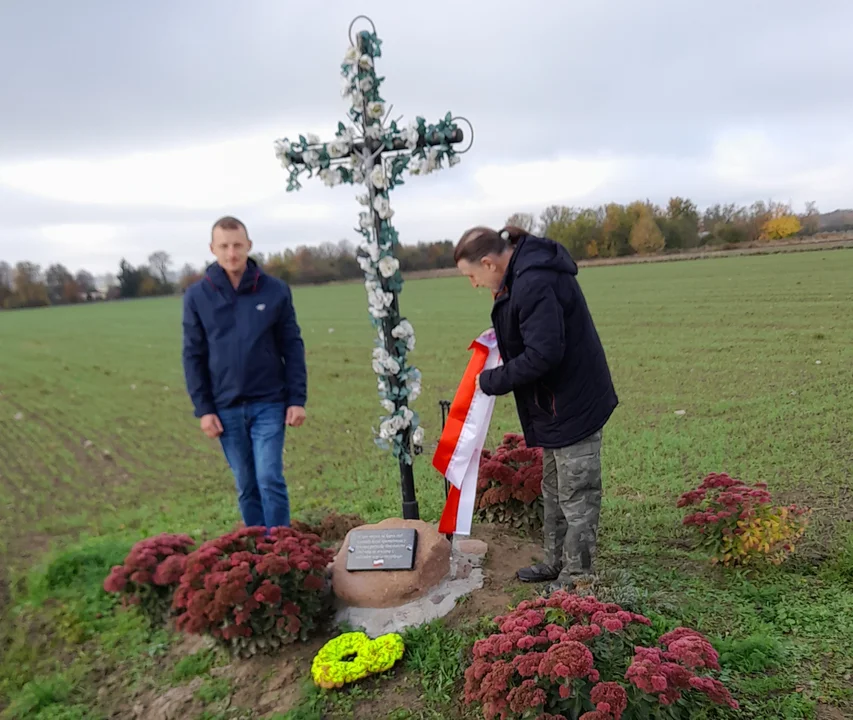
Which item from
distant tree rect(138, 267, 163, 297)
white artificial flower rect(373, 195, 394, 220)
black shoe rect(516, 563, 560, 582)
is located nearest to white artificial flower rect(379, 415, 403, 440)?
black shoe rect(516, 563, 560, 582)

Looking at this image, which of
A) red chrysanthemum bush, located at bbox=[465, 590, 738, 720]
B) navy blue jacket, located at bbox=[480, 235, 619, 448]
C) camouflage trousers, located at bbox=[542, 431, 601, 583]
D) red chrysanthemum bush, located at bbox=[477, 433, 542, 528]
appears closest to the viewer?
red chrysanthemum bush, located at bbox=[465, 590, 738, 720]

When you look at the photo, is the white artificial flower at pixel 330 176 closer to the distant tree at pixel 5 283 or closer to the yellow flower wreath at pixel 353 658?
the yellow flower wreath at pixel 353 658

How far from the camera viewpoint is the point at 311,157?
12.9ft

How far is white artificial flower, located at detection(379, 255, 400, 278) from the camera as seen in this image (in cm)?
391

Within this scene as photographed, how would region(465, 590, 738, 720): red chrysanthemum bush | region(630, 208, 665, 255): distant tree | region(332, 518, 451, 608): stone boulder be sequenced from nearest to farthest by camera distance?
1. region(465, 590, 738, 720): red chrysanthemum bush
2. region(332, 518, 451, 608): stone boulder
3. region(630, 208, 665, 255): distant tree

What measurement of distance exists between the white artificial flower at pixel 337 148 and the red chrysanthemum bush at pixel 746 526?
10.5ft

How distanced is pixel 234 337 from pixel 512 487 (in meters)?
2.18

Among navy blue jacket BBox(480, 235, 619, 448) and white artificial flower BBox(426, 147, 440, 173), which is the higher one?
white artificial flower BBox(426, 147, 440, 173)

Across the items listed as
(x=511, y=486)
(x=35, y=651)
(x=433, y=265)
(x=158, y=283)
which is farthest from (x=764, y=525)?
(x=158, y=283)

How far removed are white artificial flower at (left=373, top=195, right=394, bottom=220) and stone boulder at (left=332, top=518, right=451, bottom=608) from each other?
203 centimetres

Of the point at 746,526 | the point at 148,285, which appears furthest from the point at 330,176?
the point at 148,285

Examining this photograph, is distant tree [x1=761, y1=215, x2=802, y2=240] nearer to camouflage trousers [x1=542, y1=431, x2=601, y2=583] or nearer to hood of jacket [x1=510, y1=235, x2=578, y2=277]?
camouflage trousers [x1=542, y1=431, x2=601, y2=583]

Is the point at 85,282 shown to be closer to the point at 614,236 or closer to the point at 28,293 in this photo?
the point at 28,293

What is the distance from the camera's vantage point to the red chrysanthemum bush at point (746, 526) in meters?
3.93
